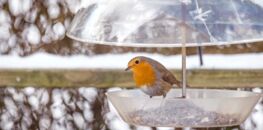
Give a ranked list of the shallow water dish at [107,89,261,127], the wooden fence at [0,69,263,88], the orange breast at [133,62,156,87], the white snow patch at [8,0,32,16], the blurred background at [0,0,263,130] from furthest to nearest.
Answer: the white snow patch at [8,0,32,16]
the blurred background at [0,0,263,130]
the wooden fence at [0,69,263,88]
the orange breast at [133,62,156,87]
the shallow water dish at [107,89,261,127]

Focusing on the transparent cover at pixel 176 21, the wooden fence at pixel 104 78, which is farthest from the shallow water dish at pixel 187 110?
the wooden fence at pixel 104 78

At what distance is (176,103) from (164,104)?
0.03 metres

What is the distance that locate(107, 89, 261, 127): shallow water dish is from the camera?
5.50 feet

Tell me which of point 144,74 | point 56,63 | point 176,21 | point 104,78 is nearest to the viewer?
point 176,21

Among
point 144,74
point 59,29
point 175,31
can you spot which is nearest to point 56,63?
point 59,29

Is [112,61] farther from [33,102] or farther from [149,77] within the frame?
[149,77]

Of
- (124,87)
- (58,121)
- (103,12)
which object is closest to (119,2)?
(103,12)

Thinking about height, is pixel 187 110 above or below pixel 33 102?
above

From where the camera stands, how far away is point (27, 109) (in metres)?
2.88

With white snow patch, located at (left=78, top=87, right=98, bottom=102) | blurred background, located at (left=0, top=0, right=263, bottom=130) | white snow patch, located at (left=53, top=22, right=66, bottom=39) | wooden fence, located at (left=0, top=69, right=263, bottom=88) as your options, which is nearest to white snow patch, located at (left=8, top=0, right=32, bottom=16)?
blurred background, located at (left=0, top=0, right=263, bottom=130)

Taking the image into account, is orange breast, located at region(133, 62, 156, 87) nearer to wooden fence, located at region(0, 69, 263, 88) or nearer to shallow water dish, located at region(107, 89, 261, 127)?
shallow water dish, located at region(107, 89, 261, 127)

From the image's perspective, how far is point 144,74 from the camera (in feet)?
6.00

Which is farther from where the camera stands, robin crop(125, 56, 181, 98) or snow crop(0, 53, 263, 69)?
snow crop(0, 53, 263, 69)

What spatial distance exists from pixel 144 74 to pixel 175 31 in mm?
188
